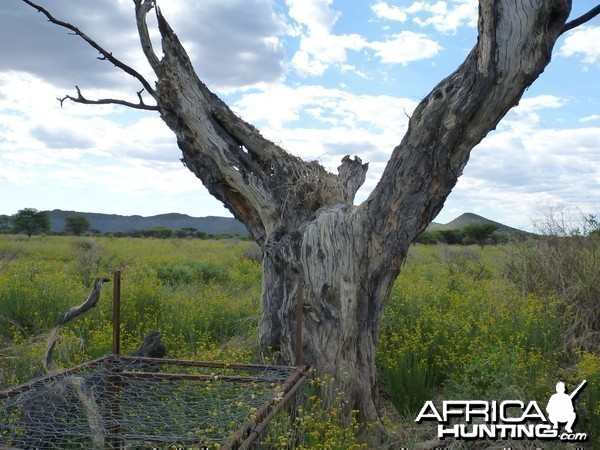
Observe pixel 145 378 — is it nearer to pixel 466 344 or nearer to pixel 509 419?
pixel 509 419

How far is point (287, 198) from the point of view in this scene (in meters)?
5.79

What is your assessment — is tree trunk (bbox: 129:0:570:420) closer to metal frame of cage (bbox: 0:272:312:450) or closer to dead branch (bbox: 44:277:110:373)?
metal frame of cage (bbox: 0:272:312:450)

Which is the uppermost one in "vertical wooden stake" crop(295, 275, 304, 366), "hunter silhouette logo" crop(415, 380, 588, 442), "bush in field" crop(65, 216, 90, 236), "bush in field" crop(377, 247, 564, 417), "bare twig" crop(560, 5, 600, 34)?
"bare twig" crop(560, 5, 600, 34)

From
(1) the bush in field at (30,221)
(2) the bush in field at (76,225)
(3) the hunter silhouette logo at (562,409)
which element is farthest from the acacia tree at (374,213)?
(2) the bush in field at (76,225)

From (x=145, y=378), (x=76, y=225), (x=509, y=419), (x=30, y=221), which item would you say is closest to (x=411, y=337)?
(x=509, y=419)

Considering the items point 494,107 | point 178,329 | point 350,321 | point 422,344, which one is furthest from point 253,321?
point 494,107

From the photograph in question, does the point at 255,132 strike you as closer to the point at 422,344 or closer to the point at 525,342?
the point at 422,344

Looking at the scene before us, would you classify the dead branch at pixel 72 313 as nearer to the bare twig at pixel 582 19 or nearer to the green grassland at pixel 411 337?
the green grassland at pixel 411 337

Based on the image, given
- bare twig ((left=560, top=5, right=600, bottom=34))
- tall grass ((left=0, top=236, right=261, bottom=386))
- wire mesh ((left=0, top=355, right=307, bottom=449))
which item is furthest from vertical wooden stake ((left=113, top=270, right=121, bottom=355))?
bare twig ((left=560, top=5, right=600, bottom=34))

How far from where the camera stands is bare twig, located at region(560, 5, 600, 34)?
5194 mm

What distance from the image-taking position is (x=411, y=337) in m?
6.28

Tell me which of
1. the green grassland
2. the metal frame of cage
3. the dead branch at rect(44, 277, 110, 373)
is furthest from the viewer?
the green grassland

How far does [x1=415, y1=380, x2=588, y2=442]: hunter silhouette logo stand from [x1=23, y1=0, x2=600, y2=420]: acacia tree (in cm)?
68

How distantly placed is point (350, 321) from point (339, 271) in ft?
1.42
